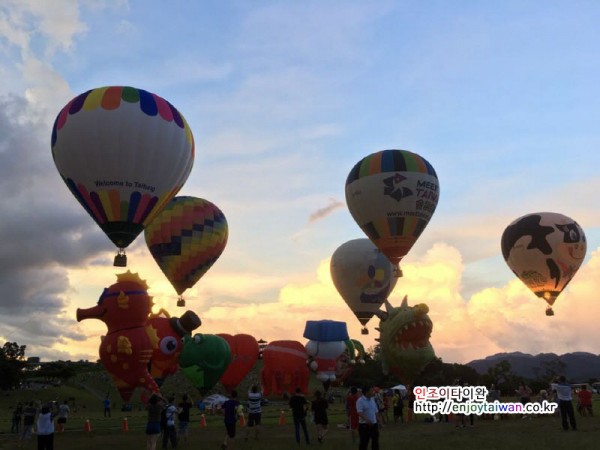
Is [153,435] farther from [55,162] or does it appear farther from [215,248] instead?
[215,248]

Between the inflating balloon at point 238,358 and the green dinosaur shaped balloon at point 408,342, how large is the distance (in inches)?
334

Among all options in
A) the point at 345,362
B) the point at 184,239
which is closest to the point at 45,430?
the point at 184,239

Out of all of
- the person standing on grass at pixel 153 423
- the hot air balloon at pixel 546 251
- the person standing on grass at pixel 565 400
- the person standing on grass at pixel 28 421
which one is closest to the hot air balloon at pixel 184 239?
the person standing on grass at pixel 28 421

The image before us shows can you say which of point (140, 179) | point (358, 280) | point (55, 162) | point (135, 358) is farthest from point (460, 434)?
A: point (358, 280)

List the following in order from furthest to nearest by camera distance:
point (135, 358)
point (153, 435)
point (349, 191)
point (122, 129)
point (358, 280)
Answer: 1. point (358, 280)
2. point (349, 191)
3. point (122, 129)
4. point (135, 358)
5. point (153, 435)

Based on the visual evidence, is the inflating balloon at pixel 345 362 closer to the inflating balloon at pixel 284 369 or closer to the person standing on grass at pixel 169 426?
the inflating balloon at pixel 284 369

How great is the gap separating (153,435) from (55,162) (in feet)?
48.2

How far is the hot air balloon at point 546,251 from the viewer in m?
33.1

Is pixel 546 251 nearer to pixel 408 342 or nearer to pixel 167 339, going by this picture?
pixel 408 342

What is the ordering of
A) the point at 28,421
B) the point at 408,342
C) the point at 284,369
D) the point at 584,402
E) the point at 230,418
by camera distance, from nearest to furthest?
the point at 230,418 → the point at 28,421 → the point at 584,402 → the point at 408,342 → the point at 284,369

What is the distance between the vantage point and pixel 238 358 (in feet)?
100

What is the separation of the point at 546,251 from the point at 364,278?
11231 millimetres

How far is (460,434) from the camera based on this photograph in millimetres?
16359

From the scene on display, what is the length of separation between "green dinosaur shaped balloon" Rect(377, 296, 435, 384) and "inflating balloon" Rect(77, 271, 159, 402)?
909 cm
